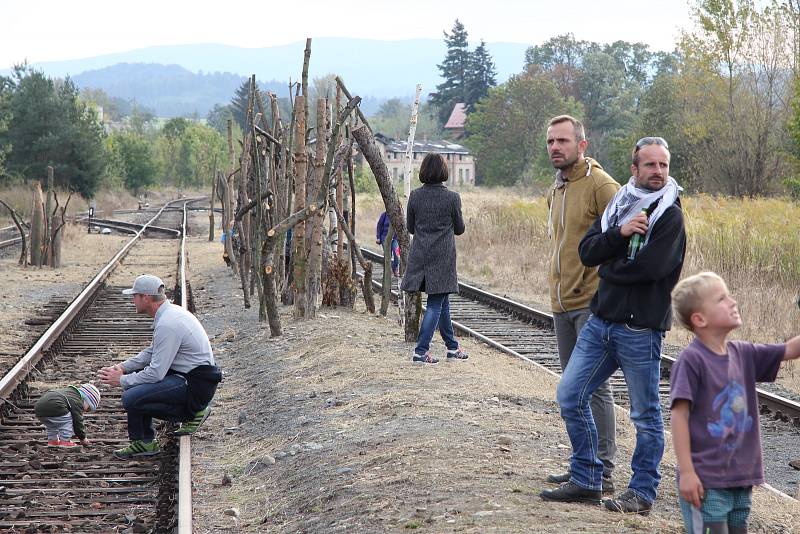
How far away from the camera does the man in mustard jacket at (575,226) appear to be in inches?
232

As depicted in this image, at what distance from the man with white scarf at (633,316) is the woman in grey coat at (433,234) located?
4390 mm

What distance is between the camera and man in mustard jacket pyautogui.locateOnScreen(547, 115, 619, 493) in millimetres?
5887

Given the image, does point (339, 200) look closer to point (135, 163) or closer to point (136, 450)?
point (136, 450)

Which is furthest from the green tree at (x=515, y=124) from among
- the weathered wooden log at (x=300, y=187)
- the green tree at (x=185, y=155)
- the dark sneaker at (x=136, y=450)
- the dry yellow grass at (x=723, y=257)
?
the dark sneaker at (x=136, y=450)

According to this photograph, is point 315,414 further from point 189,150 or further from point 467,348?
point 189,150

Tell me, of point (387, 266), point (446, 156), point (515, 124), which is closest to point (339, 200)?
point (387, 266)

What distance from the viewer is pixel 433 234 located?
1000 cm

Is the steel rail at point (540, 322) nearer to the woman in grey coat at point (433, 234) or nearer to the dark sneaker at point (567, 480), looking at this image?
the woman in grey coat at point (433, 234)

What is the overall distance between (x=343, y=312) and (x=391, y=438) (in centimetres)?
733

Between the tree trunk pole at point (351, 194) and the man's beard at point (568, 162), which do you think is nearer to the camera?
the man's beard at point (568, 162)

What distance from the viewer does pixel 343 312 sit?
14.8 m

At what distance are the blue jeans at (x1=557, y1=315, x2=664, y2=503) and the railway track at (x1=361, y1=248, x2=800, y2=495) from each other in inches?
83.3

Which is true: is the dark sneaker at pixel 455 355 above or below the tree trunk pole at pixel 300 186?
below

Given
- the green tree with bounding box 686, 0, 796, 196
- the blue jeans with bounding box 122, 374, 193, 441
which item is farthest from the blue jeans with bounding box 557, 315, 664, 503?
the green tree with bounding box 686, 0, 796, 196
